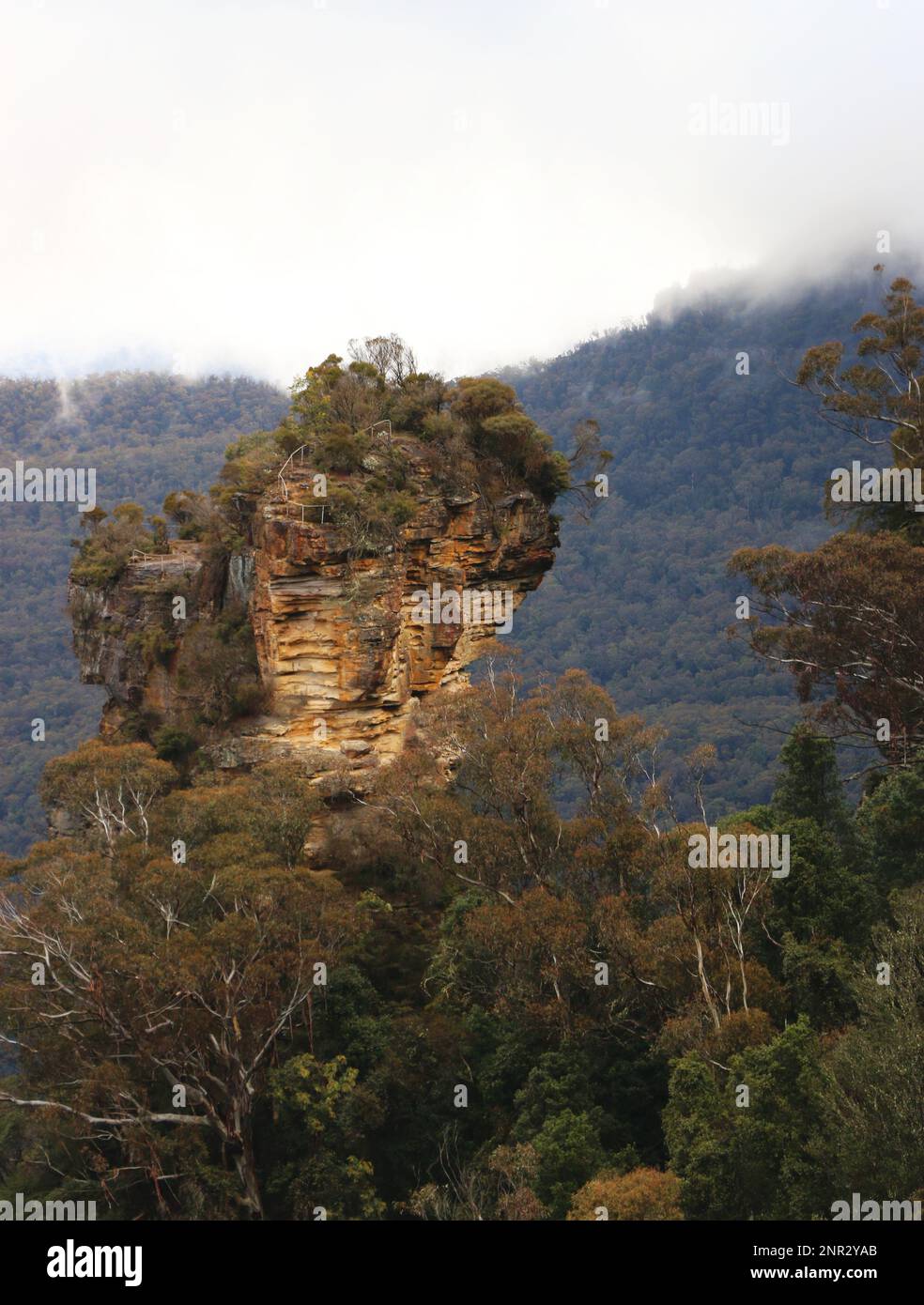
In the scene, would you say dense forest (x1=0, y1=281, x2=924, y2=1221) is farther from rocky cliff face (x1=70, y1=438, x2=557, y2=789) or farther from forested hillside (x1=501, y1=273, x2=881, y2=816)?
forested hillside (x1=501, y1=273, x2=881, y2=816)

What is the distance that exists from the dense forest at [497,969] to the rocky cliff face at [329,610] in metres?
1.72

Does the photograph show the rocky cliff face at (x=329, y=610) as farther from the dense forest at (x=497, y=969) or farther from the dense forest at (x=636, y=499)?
the dense forest at (x=636, y=499)

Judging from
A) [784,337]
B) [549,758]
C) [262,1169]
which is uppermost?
[784,337]

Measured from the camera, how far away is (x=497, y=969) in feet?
77.0

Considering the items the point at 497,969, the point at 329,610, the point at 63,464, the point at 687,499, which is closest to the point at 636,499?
the point at 687,499

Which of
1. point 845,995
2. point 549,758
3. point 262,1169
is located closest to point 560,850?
point 549,758

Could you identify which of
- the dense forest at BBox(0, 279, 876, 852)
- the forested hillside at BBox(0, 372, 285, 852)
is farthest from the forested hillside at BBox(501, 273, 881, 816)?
the forested hillside at BBox(0, 372, 285, 852)

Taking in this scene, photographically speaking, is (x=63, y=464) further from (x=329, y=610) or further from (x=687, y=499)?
(x=329, y=610)

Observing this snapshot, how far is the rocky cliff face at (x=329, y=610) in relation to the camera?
1123 inches

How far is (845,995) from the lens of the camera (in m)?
21.1

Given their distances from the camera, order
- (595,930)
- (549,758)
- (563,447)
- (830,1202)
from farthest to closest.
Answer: (563,447), (549,758), (595,930), (830,1202)

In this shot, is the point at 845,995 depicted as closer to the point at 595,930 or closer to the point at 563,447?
the point at 595,930

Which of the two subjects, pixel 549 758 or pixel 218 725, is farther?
pixel 218 725
